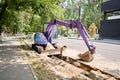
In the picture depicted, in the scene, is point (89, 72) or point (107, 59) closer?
point (89, 72)

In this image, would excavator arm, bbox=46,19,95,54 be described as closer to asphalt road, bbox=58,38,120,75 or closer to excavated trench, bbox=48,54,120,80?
asphalt road, bbox=58,38,120,75

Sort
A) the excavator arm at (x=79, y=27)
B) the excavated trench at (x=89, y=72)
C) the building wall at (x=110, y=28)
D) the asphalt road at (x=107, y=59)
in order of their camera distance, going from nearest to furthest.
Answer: the excavated trench at (x=89, y=72) < the asphalt road at (x=107, y=59) < the excavator arm at (x=79, y=27) < the building wall at (x=110, y=28)

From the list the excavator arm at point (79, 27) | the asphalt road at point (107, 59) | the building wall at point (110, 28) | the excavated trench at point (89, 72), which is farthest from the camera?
the building wall at point (110, 28)

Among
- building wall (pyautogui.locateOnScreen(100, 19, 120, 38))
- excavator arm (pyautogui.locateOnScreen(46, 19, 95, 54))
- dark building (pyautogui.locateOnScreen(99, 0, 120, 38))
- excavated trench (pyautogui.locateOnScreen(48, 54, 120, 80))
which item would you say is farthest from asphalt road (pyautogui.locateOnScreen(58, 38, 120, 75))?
dark building (pyautogui.locateOnScreen(99, 0, 120, 38))

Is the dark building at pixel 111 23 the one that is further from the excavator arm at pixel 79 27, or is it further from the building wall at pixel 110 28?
the excavator arm at pixel 79 27

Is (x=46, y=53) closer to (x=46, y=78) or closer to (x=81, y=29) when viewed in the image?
(x=81, y=29)

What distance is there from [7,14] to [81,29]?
16675mm

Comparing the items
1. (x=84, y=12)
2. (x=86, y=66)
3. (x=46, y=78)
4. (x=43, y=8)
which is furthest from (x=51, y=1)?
(x=84, y=12)

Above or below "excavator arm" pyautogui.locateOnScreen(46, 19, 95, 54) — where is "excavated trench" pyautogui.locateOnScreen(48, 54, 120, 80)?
below

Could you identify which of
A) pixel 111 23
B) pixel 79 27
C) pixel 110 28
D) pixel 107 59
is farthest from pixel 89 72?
pixel 110 28

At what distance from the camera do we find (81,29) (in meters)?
18.5

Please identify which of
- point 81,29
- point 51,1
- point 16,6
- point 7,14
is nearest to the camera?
point 81,29

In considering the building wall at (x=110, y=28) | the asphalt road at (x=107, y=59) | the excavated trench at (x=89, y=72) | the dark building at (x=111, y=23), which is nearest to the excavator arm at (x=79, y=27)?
the asphalt road at (x=107, y=59)

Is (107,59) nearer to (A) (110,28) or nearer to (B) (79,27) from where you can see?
(B) (79,27)
